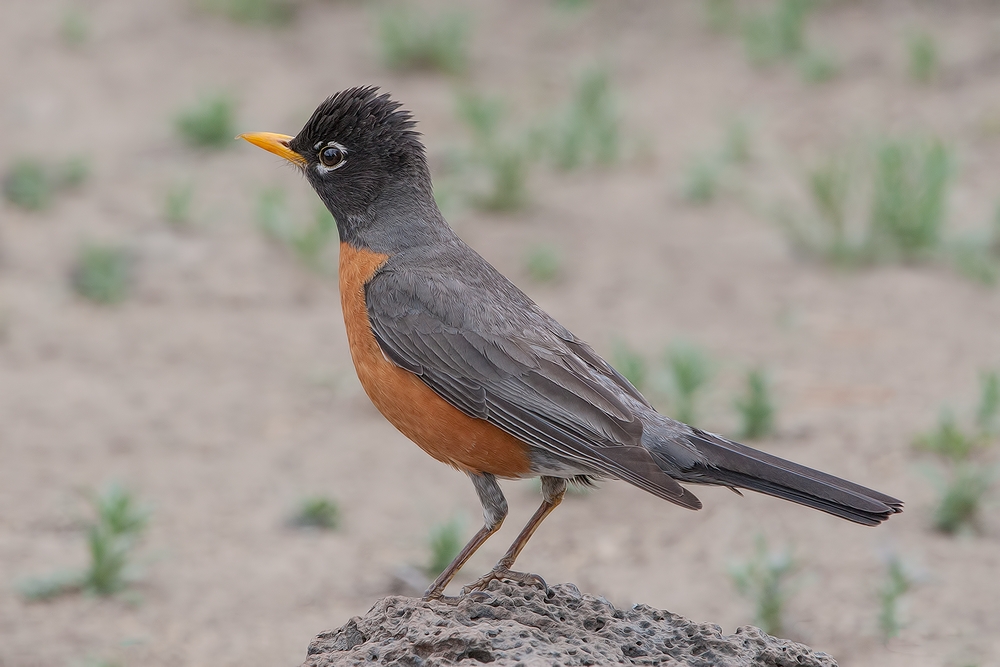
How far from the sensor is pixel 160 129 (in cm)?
1206

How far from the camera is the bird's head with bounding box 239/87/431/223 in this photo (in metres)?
5.36

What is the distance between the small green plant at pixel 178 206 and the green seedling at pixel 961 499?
245 inches

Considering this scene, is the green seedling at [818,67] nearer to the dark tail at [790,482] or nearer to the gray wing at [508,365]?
the gray wing at [508,365]

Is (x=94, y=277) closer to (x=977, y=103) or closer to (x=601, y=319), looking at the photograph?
(x=601, y=319)

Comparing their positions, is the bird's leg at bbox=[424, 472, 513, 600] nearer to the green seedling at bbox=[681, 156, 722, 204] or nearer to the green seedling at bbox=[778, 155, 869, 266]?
the green seedling at bbox=[778, 155, 869, 266]

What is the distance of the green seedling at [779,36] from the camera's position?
1300cm

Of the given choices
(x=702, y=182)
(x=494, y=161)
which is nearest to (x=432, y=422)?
(x=494, y=161)

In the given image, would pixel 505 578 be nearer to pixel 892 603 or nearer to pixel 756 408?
pixel 892 603

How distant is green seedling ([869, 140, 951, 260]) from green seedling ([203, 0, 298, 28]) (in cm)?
731

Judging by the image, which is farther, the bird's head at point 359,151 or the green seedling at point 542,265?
the green seedling at point 542,265

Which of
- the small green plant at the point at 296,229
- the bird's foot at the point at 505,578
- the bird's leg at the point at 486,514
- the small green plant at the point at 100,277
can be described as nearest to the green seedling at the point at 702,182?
the small green plant at the point at 296,229

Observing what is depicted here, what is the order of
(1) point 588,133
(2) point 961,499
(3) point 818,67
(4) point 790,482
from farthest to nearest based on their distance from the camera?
(3) point 818,67 → (1) point 588,133 → (2) point 961,499 → (4) point 790,482

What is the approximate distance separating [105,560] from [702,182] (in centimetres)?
620

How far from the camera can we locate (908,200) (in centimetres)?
950
